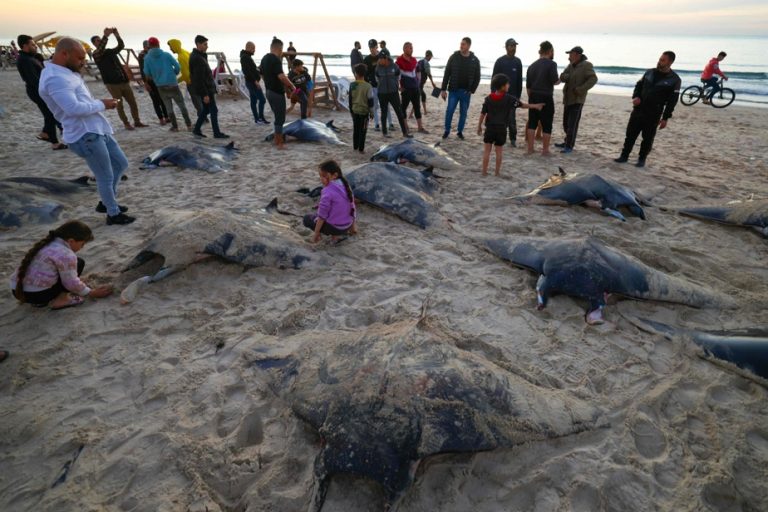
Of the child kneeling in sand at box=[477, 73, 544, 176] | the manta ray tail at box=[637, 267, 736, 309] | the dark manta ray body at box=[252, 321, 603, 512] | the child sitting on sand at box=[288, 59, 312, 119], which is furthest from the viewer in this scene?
the child sitting on sand at box=[288, 59, 312, 119]

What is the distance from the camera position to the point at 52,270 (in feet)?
10.9

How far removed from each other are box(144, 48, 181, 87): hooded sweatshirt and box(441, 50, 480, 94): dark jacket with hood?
6.63 meters

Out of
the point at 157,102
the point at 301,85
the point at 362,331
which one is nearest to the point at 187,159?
the point at 157,102

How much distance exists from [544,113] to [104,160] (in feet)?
26.4

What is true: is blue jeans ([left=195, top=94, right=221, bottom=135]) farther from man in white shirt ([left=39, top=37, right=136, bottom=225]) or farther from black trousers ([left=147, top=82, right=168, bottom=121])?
man in white shirt ([left=39, top=37, right=136, bottom=225])

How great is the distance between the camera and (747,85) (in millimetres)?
23188

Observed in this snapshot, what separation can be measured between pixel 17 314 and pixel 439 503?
4.02 m

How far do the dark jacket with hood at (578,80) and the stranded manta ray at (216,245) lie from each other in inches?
268

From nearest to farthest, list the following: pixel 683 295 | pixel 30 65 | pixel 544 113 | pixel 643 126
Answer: pixel 683 295
pixel 643 126
pixel 30 65
pixel 544 113

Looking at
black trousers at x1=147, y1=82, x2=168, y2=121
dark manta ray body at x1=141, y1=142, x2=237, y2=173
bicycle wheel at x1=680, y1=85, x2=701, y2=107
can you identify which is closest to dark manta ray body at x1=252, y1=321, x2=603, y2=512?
dark manta ray body at x1=141, y1=142, x2=237, y2=173

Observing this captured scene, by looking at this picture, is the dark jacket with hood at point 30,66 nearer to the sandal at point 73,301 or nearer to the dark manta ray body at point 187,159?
the dark manta ray body at point 187,159

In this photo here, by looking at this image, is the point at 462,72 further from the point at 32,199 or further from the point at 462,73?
the point at 32,199

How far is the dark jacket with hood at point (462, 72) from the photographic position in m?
8.57

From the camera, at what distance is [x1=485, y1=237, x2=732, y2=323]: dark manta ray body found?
11.7 ft
